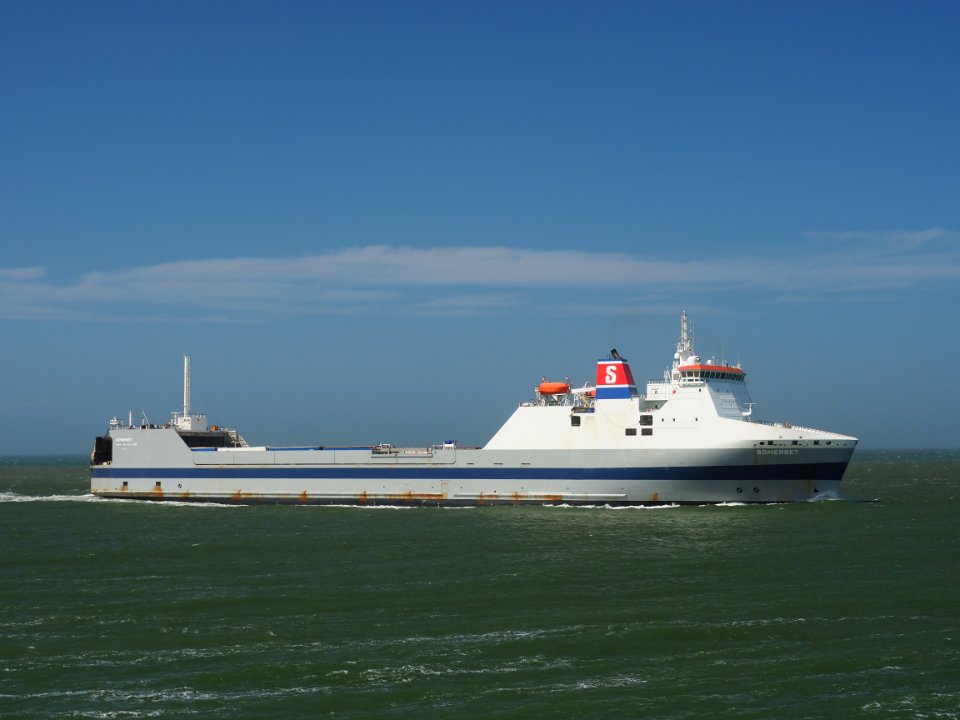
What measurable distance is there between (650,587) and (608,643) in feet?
18.4

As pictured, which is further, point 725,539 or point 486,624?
point 725,539

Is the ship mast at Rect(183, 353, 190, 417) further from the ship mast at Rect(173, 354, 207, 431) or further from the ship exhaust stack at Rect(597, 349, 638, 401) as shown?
the ship exhaust stack at Rect(597, 349, 638, 401)

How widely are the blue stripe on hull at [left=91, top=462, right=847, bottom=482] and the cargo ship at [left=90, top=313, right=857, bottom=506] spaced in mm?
52

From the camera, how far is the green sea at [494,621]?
15883 mm

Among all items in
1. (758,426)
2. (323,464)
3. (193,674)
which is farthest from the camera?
(323,464)

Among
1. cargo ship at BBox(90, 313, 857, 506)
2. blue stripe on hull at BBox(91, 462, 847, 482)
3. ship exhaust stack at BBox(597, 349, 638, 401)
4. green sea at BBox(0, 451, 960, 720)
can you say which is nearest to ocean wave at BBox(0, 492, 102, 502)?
blue stripe on hull at BBox(91, 462, 847, 482)

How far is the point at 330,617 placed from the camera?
71.3 feet

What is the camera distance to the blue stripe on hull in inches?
1601

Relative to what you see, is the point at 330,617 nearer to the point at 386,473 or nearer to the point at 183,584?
the point at 183,584

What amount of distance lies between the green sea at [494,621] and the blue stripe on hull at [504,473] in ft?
11.6

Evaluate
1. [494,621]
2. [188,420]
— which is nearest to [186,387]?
[188,420]

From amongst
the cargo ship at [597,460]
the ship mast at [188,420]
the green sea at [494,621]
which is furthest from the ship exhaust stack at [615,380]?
the ship mast at [188,420]

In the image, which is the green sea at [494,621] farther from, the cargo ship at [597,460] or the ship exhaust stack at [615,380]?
the ship exhaust stack at [615,380]

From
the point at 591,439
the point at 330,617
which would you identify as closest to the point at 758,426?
the point at 591,439
